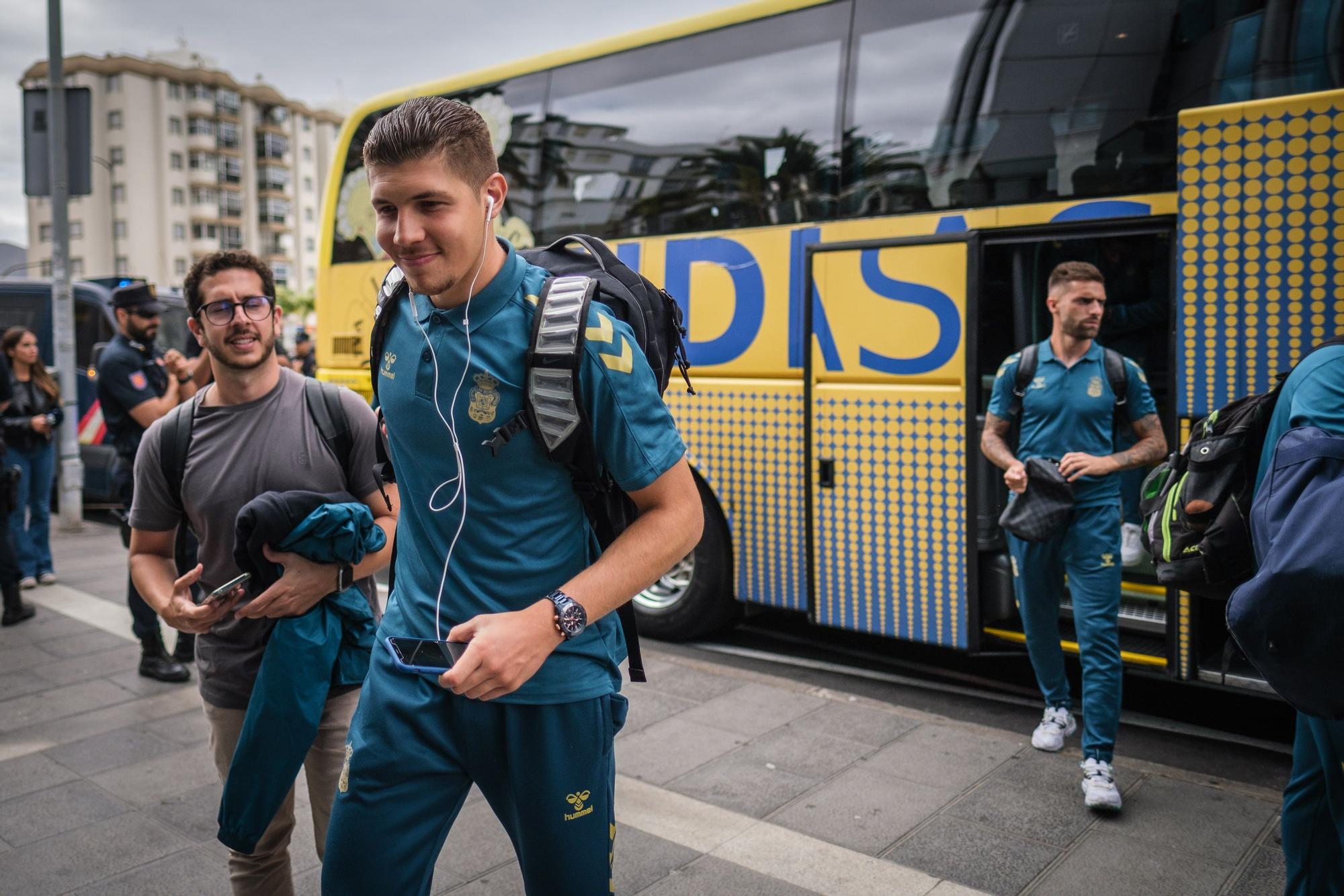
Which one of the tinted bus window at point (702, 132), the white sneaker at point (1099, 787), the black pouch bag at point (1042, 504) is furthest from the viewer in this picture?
the tinted bus window at point (702, 132)

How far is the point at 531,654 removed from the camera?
1675 millimetres

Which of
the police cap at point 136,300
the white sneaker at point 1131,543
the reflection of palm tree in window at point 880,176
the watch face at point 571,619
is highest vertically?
the reflection of palm tree in window at point 880,176

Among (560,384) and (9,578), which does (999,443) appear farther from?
(9,578)

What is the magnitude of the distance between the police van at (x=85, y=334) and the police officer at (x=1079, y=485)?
10466 mm

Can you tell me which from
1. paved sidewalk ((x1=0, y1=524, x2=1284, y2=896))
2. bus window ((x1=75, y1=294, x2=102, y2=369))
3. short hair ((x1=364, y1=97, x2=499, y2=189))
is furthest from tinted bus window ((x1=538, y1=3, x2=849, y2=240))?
bus window ((x1=75, y1=294, x2=102, y2=369))

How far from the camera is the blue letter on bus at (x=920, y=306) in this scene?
→ 5.18 m

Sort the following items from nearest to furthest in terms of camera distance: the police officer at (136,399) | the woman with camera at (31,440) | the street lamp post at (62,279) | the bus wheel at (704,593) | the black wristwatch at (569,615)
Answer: the black wristwatch at (569,615) → the police officer at (136,399) → the bus wheel at (704,593) → the woman with camera at (31,440) → the street lamp post at (62,279)

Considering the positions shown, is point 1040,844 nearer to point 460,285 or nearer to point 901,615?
point 901,615

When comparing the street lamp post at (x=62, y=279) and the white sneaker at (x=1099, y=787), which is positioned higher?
the street lamp post at (x=62, y=279)

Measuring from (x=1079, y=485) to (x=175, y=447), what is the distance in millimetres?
3197

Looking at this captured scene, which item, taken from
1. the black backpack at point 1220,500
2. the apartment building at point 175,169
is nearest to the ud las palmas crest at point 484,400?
the black backpack at point 1220,500

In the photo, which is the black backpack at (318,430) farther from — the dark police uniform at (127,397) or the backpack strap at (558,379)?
the dark police uniform at (127,397)

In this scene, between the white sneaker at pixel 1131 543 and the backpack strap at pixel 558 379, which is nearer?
the backpack strap at pixel 558 379

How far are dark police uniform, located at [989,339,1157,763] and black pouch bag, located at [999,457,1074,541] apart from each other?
64 millimetres
